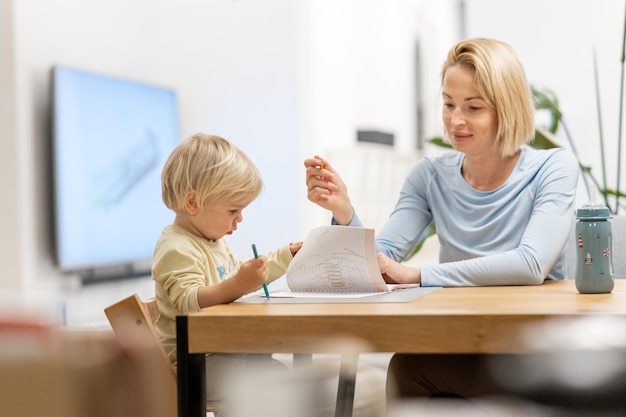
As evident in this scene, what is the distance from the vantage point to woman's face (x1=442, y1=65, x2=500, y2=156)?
1890 mm

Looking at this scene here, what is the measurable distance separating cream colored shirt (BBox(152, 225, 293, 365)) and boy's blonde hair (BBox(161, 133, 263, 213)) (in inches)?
2.9

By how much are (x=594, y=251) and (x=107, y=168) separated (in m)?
2.60

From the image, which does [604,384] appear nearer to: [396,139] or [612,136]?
[612,136]

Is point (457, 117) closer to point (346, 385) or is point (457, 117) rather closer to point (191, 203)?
point (191, 203)

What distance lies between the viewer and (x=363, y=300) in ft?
4.61

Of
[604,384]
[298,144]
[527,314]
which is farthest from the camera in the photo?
[298,144]

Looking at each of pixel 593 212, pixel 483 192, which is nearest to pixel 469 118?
pixel 483 192

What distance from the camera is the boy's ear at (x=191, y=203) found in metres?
1.65

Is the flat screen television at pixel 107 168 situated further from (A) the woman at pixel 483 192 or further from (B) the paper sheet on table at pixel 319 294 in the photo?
(B) the paper sheet on table at pixel 319 294

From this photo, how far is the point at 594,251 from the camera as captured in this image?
57.5 inches

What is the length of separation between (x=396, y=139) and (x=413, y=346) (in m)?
4.99

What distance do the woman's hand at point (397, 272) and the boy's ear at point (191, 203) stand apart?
1.16 ft

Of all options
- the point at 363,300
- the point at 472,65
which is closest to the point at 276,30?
the point at 472,65

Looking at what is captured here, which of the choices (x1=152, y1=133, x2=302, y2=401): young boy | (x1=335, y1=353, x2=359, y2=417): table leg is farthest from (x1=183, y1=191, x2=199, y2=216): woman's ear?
(x1=335, y1=353, x2=359, y2=417): table leg
